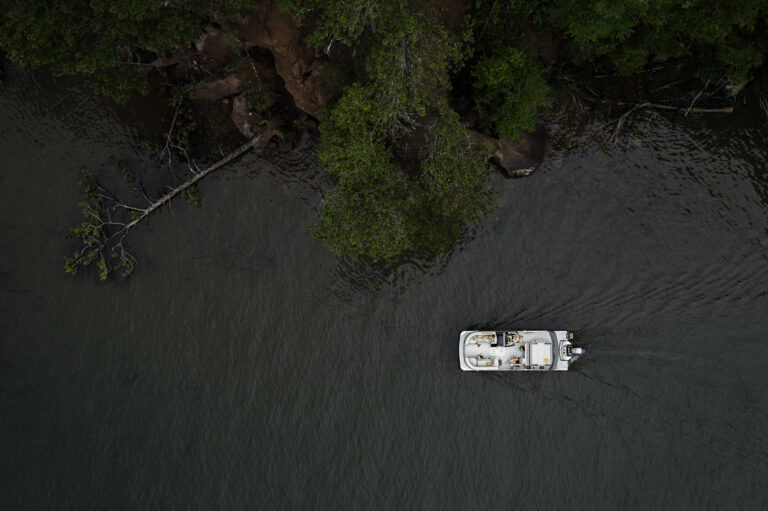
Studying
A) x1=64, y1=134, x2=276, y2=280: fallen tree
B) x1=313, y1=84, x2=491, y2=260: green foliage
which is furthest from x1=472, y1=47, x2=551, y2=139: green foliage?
x1=64, y1=134, x2=276, y2=280: fallen tree

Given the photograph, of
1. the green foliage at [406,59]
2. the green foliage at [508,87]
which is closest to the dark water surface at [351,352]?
the green foliage at [508,87]

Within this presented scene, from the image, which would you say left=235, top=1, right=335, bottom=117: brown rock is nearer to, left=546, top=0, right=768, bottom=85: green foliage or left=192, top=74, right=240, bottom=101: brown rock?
left=192, top=74, right=240, bottom=101: brown rock

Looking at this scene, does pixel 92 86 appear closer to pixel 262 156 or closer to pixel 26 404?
pixel 262 156

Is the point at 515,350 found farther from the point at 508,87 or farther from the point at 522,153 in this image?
the point at 508,87

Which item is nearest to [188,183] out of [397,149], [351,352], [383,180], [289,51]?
[289,51]

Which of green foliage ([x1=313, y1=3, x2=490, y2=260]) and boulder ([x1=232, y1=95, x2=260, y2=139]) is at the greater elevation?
boulder ([x1=232, y1=95, x2=260, y2=139])

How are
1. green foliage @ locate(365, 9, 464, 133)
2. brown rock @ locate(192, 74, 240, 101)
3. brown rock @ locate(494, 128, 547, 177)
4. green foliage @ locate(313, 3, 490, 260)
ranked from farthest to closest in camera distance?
brown rock @ locate(192, 74, 240, 101) → brown rock @ locate(494, 128, 547, 177) → green foliage @ locate(313, 3, 490, 260) → green foliage @ locate(365, 9, 464, 133)
